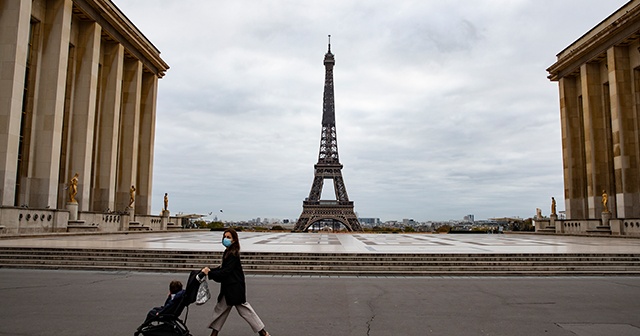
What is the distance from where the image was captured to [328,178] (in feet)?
282

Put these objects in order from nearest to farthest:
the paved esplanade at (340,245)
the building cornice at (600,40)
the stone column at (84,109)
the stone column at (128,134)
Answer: the paved esplanade at (340,245), the stone column at (84,109), the building cornice at (600,40), the stone column at (128,134)

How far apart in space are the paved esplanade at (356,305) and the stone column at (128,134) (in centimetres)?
2999

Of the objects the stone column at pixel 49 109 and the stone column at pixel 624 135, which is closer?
the stone column at pixel 49 109

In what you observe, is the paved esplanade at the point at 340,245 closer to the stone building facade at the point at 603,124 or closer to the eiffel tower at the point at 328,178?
the stone building facade at the point at 603,124

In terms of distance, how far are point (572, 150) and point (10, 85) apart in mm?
46199

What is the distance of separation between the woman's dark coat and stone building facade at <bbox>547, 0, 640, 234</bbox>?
3357 centimetres

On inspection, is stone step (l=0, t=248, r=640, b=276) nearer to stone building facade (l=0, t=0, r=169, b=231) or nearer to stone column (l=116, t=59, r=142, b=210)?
stone building facade (l=0, t=0, r=169, b=231)

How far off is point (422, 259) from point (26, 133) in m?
26.6

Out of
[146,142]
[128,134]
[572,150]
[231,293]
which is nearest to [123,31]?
[128,134]

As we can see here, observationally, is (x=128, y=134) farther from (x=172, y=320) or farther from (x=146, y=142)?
(x=172, y=320)

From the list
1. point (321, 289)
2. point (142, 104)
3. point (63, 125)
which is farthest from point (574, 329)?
point (142, 104)

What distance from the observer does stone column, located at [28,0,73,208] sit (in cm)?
2842

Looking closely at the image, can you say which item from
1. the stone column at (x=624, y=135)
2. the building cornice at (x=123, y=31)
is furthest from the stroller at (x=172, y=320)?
the stone column at (x=624, y=135)

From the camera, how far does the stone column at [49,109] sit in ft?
93.2
